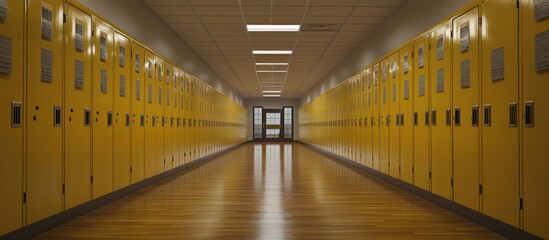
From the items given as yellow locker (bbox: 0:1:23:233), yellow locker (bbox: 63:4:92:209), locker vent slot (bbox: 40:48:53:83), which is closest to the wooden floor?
yellow locker (bbox: 63:4:92:209)

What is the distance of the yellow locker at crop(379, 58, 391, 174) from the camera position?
22.5ft

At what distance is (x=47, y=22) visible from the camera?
3.48 metres

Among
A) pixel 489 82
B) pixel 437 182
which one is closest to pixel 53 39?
pixel 489 82

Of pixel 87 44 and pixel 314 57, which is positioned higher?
pixel 314 57

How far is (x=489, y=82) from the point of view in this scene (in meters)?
3.58

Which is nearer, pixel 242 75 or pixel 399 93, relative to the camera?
pixel 399 93

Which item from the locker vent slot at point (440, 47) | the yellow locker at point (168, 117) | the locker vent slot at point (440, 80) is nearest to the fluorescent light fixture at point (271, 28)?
the yellow locker at point (168, 117)

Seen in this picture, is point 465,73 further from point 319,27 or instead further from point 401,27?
point 319,27

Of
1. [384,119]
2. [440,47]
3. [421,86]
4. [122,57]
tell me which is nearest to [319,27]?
Answer: [384,119]

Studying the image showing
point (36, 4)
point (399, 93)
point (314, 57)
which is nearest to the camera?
point (36, 4)

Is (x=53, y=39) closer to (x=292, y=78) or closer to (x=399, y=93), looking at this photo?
(x=399, y=93)

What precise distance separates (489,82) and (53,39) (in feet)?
12.9

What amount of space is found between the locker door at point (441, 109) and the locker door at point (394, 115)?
1.33 m

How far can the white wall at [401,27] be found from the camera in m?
5.04
